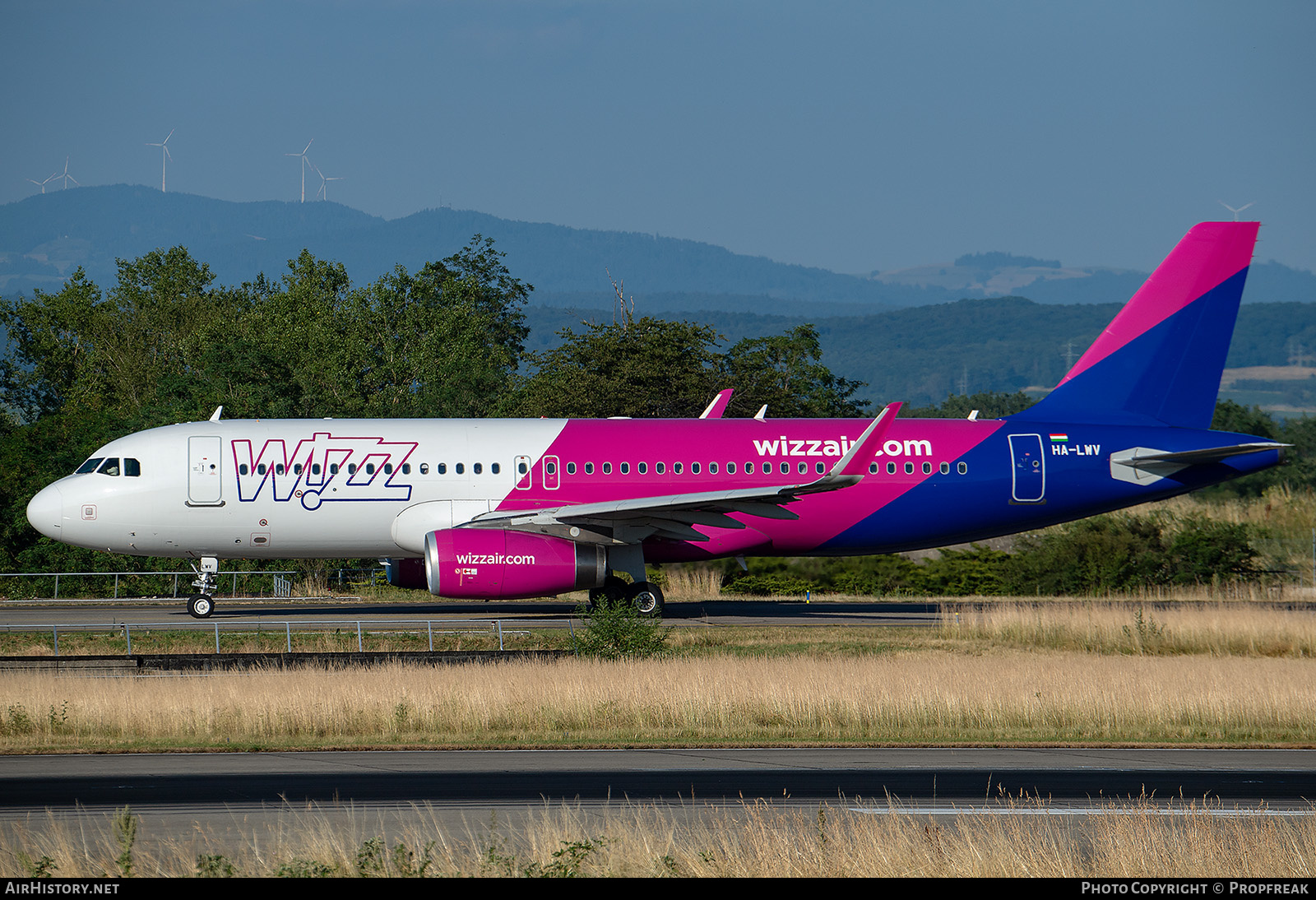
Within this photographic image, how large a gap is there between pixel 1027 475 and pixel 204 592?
19153 millimetres

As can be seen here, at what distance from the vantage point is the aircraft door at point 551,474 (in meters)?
29.8

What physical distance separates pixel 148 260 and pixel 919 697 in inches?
4150

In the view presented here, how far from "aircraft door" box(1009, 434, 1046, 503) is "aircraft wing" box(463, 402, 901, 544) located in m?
3.87

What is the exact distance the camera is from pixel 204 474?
29188 mm

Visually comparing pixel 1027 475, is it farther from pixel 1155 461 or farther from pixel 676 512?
pixel 676 512

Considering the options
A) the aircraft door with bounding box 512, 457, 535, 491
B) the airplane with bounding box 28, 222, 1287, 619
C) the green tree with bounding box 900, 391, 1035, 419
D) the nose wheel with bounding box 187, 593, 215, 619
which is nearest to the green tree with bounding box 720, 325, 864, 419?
the airplane with bounding box 28, 222, 1287, 619

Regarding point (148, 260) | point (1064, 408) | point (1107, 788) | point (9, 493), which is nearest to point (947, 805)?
point (1107, 788)

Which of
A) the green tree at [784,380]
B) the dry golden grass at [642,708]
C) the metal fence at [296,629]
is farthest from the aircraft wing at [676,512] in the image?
the green tree at [784,380]

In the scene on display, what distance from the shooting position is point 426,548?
27219 mm

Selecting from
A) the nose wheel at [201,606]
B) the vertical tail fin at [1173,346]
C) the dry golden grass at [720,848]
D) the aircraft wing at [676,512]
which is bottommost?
the dry golden grass at [720,848]

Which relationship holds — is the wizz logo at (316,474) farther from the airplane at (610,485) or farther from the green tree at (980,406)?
the green tree at (980,406)

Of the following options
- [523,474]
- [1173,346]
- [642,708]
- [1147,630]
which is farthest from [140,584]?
[1173,346]

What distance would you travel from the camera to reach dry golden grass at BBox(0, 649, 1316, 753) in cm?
1698

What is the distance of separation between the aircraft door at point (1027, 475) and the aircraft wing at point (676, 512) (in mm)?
3870
